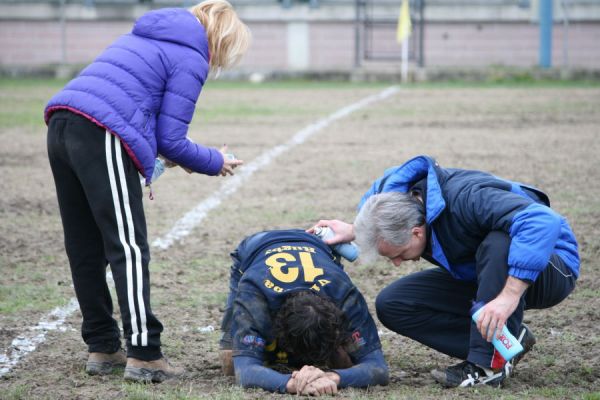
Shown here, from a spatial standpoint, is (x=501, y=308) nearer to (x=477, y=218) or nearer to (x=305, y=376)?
(x=477, y=218)

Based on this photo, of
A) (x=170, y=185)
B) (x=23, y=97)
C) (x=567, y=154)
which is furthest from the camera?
(x=23, y=97)

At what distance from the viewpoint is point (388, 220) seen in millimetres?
4246

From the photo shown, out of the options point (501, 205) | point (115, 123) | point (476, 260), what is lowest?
point (476, 260)

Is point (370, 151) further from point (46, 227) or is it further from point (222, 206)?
point (46, 227)

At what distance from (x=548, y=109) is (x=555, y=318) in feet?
36.4

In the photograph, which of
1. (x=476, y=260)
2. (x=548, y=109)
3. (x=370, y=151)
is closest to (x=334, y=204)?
(x=370, y=151)

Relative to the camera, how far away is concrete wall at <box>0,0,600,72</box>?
89.4ft

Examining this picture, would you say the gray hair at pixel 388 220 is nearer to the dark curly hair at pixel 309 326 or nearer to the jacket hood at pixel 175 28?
the dark curly hair at pixel 309 326

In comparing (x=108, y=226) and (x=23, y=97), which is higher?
(x=108, y=226)

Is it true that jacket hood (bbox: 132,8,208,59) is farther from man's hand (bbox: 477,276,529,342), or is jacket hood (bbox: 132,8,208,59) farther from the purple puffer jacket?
man's hand (bbox: 477,276,529,342)

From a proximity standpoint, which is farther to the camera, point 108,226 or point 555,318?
point 555,318

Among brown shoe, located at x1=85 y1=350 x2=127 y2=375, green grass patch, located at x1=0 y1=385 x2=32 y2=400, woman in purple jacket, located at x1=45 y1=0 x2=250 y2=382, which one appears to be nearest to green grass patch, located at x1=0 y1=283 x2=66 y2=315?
brown shoe, located at x1=85 y1=350 x2=127 y2=375

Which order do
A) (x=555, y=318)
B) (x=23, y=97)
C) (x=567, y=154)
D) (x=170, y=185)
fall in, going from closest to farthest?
(x=555, y=318)
(x=170, y=185)
(x=567, y=154)
(x=23, y=97)

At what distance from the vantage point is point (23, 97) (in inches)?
730
